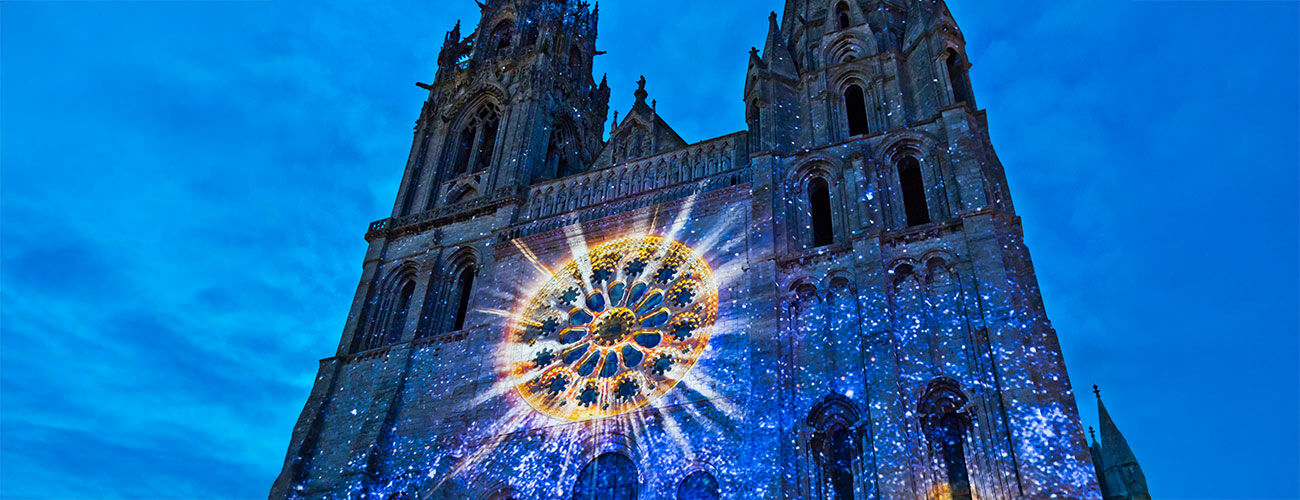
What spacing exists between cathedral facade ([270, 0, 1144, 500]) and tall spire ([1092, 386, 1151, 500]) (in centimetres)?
1226

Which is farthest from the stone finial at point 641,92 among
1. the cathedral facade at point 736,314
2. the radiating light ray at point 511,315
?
the radiating light ray at point 511,315

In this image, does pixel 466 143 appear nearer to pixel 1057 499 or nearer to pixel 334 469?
pixel 334 469

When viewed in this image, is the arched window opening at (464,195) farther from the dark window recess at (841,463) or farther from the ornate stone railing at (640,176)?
the dark window recess at (841,463)

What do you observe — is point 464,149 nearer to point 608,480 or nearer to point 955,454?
point 608,480

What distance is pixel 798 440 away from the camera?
17469 mm

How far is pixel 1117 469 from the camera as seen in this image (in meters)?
29.3

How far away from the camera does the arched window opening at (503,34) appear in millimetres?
33000

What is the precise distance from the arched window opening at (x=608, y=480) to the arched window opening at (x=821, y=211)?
21.4 feet

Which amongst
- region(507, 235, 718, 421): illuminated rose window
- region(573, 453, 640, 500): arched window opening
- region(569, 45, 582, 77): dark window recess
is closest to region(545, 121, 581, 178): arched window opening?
region(569, 45, 582, 77): dark window recess

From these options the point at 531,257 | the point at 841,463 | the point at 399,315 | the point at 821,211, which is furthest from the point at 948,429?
the point at 399,315

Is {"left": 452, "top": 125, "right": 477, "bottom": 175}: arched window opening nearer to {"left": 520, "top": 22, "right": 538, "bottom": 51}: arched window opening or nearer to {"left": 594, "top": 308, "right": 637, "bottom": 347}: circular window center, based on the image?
{"left": 520, "top": 22, "right": 538, "bottom": 51}: arched window opening

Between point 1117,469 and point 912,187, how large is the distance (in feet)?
44.2

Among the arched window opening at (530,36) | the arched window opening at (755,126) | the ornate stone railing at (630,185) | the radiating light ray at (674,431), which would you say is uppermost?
the arched window opening at (530,36)

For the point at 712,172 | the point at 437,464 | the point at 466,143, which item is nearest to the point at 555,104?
the point at 466,143
